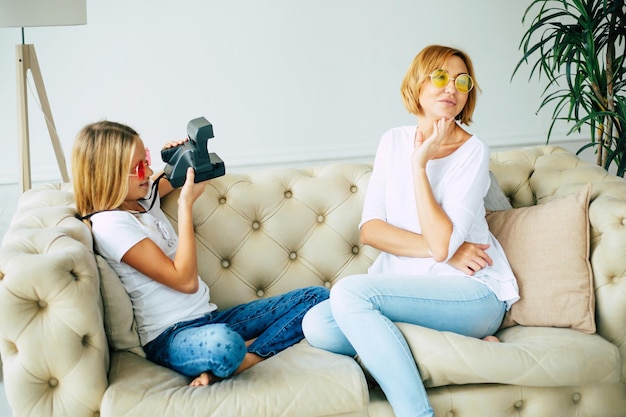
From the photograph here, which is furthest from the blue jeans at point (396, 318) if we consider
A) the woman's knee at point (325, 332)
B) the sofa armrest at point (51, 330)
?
the sofa armrest at point (51, 330)

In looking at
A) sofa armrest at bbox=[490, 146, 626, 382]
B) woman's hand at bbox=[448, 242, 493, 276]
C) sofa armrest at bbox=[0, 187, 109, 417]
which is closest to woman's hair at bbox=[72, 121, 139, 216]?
sofa armrest at bbox=[0, 187, 109, 417]

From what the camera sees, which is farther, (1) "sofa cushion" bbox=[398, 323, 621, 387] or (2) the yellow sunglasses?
(2) the yellow sunglasses

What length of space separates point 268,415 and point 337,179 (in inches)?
34.1

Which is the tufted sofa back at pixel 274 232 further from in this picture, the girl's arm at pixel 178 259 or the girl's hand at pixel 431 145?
the girl's hand at pixel 431 145

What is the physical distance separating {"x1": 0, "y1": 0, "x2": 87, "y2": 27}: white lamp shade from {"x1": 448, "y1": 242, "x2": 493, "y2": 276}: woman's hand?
1.38m

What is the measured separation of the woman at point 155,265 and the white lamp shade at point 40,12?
620 mm

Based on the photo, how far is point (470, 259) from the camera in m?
1.81

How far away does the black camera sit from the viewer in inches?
69.5

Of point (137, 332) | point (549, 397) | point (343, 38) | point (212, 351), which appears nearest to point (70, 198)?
point (137, 332)

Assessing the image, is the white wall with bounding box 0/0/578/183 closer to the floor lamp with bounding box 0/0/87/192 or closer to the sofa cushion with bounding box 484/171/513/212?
the floor lamp with bounding box 0/0/87/192

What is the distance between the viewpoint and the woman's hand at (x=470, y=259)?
5.94 ft

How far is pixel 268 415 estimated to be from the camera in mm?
1544

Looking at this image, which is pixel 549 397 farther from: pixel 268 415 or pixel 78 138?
pixel 78 138

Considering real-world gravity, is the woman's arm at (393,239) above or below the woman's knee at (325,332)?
above
